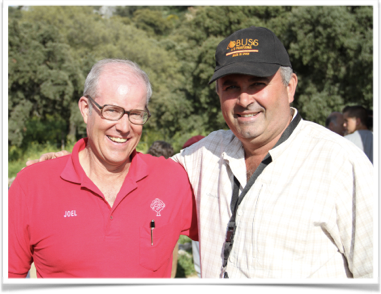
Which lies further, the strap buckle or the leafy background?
the leafy background

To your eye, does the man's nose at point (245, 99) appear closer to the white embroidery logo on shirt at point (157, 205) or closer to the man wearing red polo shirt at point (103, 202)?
the man wearing red polo shirt at point (103, 202)

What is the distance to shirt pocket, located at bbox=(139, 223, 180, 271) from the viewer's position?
84.5 inches

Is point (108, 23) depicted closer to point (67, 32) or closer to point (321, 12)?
point (67, 32)

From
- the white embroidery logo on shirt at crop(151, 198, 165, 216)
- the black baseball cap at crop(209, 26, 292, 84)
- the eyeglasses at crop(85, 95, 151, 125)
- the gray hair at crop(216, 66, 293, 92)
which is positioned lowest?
the white embroidery logo on shirt at crop(151, 198, 165, 216)

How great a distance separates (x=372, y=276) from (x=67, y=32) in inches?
1257

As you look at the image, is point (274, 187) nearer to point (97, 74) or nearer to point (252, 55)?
point (252, 55)

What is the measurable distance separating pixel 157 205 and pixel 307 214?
998 mm

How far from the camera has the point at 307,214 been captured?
6.10ft

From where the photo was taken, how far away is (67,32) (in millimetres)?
29188

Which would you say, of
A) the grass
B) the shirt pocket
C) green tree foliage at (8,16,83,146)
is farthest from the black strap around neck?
green tree foliage at (8,16,83,146)

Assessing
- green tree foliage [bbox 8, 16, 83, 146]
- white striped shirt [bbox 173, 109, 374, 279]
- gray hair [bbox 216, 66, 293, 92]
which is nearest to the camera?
white striped shirt [bbox 173, 109, 374, 279]

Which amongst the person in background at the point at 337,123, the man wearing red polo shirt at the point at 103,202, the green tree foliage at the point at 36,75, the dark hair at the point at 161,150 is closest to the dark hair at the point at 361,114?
the person in background at the point at 337,123

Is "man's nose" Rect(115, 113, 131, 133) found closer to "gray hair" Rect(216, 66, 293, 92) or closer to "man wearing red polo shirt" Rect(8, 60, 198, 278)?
"man wearing red polo shirt" Rect(8, 60, 198, 278)

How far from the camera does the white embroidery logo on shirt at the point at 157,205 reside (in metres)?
2.26
